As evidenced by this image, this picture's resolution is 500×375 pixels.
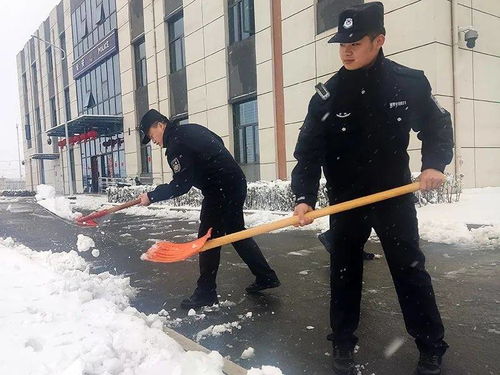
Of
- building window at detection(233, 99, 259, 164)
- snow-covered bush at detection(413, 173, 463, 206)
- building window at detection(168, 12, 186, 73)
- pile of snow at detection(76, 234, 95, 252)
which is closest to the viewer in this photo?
pile of snow at detection(76, 234, 95, 252)

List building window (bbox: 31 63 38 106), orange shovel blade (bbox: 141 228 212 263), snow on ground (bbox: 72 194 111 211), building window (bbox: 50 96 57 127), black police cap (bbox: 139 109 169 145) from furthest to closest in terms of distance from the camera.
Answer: building window (bbox: 31 63 38 106)
building window (bbox: 50 96 57 127)
snow on ground (bbox: 72 194 111 211)
black police cap (bbox: 139 109 169 145)
orange shovel blade (bbox: 141 228 212 263)

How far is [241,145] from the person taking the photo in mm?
15578

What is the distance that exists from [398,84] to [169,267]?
3910 millimetres

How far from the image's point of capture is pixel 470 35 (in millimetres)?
9547

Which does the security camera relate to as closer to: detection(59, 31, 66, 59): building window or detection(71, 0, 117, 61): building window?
detection(71, 0, 117, 61): building window

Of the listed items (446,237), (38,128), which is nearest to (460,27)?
(446,237)

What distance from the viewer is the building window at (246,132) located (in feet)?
48.4

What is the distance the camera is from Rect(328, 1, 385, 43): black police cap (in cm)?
217

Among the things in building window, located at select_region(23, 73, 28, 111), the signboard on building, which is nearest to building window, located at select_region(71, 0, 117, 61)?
the signboard on building

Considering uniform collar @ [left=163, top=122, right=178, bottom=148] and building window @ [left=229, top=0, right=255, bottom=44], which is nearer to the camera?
uniform collar @ [left=163, top=122, right=178, bottom=148]

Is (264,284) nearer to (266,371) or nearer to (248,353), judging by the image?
(248,353)

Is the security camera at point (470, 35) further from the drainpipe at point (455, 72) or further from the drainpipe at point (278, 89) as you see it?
the drainpipe at point (278, 89)

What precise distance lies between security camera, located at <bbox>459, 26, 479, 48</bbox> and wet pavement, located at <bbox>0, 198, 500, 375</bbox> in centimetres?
613

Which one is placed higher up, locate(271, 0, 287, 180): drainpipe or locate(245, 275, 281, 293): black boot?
locate(271, 0, 287, 180): drainpipe
